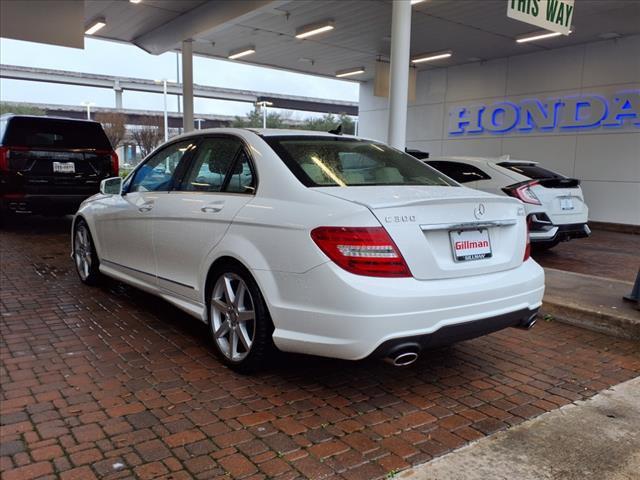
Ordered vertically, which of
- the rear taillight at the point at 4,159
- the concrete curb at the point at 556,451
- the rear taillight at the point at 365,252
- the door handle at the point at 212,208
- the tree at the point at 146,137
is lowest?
the concrete curb at the point at 556,451

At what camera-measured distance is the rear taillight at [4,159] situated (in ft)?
29.6

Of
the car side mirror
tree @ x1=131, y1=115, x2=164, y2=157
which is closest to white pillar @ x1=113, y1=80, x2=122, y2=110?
tree @ x1=131, y1=115, x2=164, y2=157

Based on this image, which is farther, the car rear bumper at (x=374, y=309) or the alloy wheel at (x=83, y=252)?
the alloy wheel at (x=83, y=252)

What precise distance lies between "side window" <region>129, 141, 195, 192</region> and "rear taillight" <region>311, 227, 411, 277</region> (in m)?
2.02

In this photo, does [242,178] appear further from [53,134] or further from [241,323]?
[53,134]

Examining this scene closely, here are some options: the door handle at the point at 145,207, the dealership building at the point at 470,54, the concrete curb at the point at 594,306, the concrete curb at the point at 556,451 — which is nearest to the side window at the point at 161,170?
the door handle at the point at 145,207

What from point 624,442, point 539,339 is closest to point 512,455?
point 624,442

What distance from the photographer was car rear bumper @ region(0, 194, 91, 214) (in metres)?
9.11

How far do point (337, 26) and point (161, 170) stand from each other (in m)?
9.55

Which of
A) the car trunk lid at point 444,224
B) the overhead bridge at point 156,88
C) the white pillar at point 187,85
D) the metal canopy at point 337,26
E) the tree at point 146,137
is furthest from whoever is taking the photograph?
the tree at point 146,137

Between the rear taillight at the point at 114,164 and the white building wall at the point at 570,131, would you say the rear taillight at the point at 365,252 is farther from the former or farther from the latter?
the white building wall at the point at 570,131

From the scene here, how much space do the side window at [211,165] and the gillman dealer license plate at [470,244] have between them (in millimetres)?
1662

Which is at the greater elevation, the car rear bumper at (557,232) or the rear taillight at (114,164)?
the rear taillight at (114,164)

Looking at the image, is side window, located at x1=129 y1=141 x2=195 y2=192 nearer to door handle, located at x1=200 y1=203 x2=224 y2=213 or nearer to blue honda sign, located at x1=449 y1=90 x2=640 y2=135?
door handle, located at x1=200 y1=203 x2=224 y2=213
